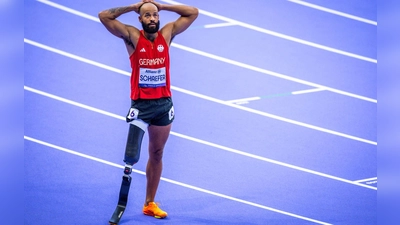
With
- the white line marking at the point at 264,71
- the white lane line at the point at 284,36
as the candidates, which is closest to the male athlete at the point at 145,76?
the white line marking at the point at 264,71

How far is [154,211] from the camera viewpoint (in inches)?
264

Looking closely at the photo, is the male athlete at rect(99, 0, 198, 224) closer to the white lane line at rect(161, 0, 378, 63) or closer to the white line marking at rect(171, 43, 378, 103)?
the white line marking at rect(171, 43, 378, 103)

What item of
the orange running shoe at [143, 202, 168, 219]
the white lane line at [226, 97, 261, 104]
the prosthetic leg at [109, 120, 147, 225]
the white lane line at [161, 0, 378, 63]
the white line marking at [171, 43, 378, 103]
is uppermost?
the white lane line at [161, 0, 378, 63]

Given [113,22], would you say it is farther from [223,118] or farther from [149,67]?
[223,118]

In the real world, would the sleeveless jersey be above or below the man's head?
below

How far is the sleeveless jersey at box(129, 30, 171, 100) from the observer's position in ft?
20.5

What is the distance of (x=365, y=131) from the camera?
8844 millimetres

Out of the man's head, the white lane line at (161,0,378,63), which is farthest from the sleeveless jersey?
the white lane line at (161,0,378,63)

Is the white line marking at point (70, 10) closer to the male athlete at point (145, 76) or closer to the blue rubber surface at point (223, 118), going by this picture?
the blue rubber surface at point (223, 118)

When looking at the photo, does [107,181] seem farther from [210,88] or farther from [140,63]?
[210,88]

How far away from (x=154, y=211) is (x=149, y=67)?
5.26ft

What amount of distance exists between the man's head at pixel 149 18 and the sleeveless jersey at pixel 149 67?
151 mm

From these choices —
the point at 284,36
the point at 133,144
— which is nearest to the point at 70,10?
the point at 284,36

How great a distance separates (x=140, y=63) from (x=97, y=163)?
2119 mm
